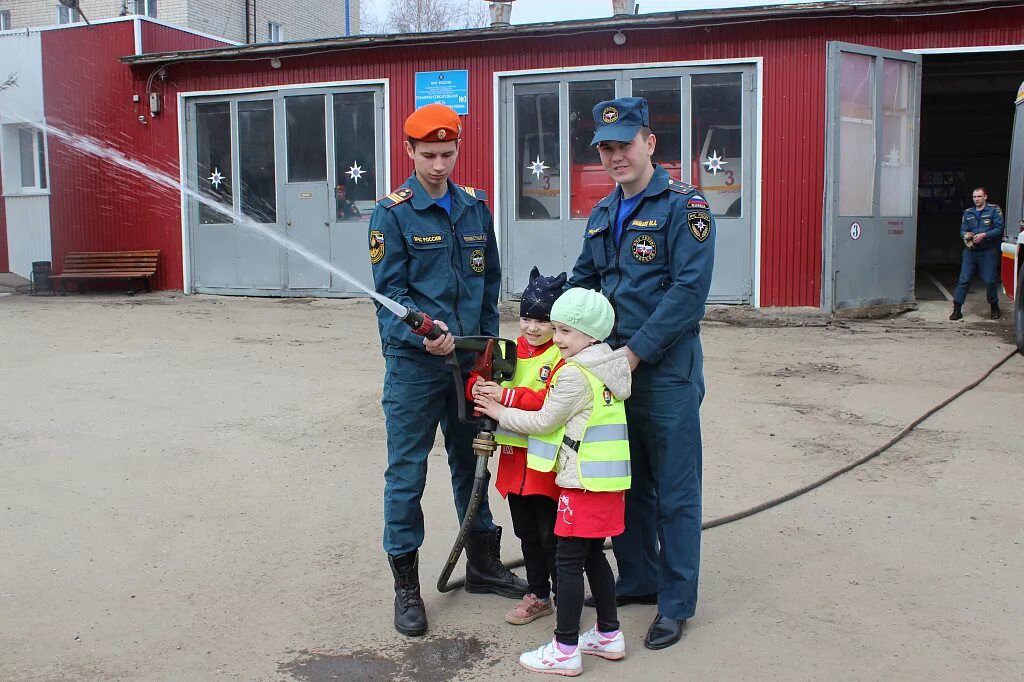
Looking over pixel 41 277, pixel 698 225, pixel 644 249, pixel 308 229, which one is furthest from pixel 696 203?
pixel 41 277

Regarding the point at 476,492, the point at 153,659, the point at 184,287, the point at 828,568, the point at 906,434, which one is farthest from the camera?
the point at 184,287

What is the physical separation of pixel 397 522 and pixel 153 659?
0.99 metres

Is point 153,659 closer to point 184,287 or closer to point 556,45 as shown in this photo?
point 556,45

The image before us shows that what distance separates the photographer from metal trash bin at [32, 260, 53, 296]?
56.9ft

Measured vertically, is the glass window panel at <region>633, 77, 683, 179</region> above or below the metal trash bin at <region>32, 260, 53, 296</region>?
above

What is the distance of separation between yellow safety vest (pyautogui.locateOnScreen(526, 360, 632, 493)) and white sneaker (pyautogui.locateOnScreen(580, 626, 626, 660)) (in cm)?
57

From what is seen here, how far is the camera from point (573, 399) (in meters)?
3.41

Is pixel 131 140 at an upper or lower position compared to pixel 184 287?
upper

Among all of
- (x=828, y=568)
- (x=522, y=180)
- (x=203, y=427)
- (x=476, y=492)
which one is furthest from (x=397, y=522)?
(x=522, y=180)

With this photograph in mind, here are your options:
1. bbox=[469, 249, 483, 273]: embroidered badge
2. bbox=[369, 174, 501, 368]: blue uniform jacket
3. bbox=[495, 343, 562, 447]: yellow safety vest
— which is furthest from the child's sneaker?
bbox=[469, 249, 483, 273]: embroidered badge

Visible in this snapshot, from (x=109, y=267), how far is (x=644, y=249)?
586 inches

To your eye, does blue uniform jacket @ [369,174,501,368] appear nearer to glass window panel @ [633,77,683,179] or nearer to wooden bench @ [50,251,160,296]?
glass window panel @ [633,77,683,179]

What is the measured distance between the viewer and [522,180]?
14117 millimetres

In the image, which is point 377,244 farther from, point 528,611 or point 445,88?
point 445,88
